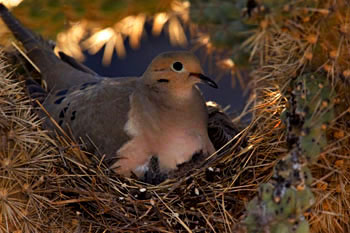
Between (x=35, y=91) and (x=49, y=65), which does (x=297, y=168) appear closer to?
(x=35, y=91)

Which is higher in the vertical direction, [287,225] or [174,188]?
[287,225]

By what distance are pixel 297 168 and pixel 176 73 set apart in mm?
923

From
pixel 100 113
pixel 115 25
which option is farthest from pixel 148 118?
pixel 115 25

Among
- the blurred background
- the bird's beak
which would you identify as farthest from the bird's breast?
the blurred background

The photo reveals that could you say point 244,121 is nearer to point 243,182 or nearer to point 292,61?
point 243,182

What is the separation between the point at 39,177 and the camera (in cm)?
211

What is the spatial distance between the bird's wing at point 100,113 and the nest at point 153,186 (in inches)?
3.3

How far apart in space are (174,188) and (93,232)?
0.34m

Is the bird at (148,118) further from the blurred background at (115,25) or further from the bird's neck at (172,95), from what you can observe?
the blurred background at (115,25)

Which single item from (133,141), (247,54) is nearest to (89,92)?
(133,141)

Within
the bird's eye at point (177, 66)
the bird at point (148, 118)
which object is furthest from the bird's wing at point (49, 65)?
the bird's eye at point (177, 66)

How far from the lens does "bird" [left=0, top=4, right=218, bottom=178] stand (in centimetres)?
255

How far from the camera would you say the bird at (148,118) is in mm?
2547

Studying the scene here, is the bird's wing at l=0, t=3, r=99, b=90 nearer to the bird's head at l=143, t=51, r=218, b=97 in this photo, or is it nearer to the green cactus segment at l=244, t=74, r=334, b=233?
the bird's head at l=143, t=51, r=218, b=97
